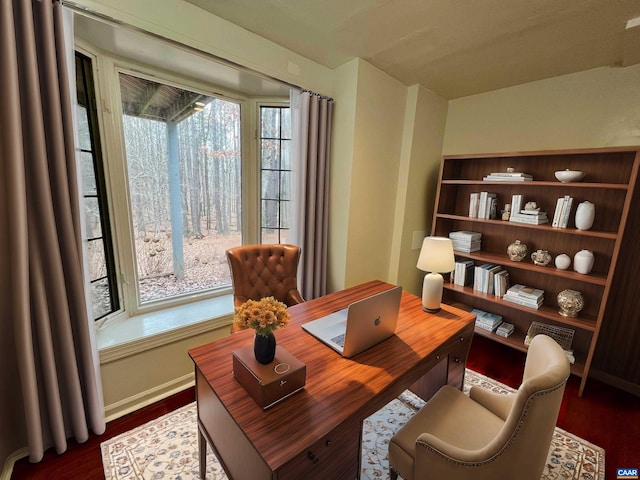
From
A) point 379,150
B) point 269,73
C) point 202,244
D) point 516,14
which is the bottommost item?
point 202,244

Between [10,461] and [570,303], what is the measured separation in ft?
11.9

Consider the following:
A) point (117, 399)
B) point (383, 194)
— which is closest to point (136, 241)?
point (117, 399)

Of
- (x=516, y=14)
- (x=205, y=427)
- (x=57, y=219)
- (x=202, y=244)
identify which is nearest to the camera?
(x=205, y=427)

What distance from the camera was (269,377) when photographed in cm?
89

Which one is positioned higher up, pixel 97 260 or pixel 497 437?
pixel 97 260

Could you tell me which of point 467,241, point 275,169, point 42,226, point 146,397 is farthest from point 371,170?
point 146,397

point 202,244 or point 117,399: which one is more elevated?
point 202,244

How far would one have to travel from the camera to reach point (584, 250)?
2098mm

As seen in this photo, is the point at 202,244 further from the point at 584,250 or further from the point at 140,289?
the point at 584,250

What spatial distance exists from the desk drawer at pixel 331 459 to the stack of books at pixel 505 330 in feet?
7.01

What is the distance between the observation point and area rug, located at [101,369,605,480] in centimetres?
139

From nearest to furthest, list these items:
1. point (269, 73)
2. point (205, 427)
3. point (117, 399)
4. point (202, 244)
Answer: point (205, 427), point (117, 399), point (269, 73), point (202, 244)

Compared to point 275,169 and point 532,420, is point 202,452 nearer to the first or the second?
point 532,420

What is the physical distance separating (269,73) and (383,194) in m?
1.39
